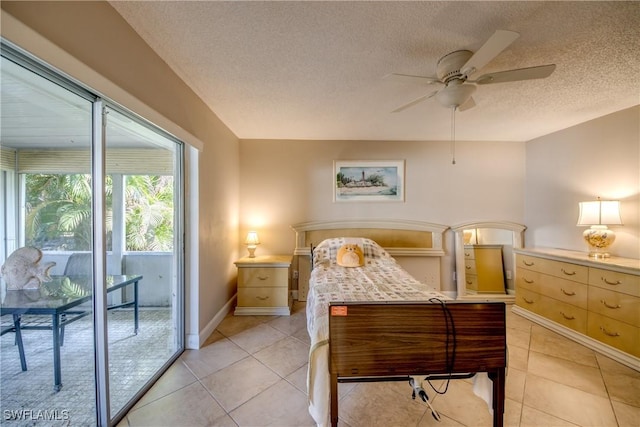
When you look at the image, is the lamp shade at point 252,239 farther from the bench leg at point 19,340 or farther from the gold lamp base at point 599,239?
the gold lamp base at point 599,239

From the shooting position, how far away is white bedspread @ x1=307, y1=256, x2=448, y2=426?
49.8 inches

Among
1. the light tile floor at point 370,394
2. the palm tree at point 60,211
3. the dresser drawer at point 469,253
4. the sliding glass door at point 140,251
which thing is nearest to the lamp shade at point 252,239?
the sliding glass door at point 140,251

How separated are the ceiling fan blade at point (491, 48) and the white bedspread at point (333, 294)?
152cm

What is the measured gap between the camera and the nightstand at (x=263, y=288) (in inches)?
115

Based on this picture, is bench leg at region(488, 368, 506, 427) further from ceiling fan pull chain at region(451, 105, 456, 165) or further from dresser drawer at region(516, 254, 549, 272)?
dresser drawer at region(516, 254, 549, 272)

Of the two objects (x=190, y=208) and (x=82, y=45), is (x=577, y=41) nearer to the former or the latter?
(x=82, y=45)

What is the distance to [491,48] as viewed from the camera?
125 cm

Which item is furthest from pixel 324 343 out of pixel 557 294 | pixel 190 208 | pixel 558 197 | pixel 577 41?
pixel 558 197

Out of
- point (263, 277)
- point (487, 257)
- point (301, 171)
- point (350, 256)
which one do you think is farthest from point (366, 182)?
point (487, 257)

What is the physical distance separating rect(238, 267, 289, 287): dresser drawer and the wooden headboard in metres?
0.54

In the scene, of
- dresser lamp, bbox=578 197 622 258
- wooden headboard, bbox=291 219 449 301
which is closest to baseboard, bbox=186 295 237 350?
wooden headboard, bbox=291 219 449 301

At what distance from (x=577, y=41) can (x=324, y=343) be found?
248 cm

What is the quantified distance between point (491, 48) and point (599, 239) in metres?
2.68

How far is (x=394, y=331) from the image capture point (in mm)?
1266
